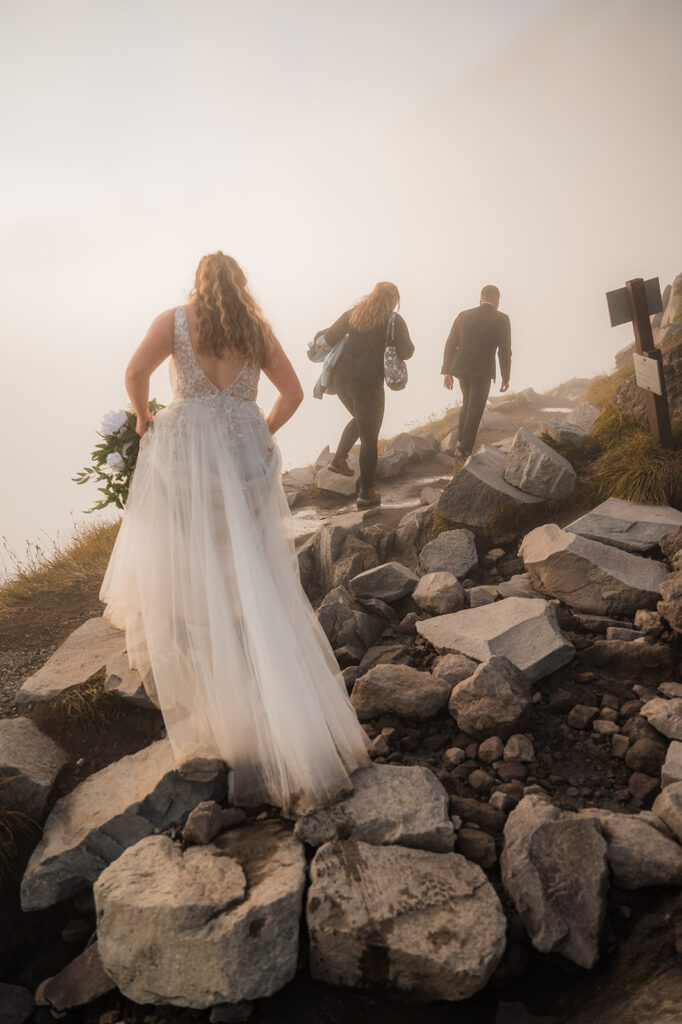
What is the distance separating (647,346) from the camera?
6.60 meters

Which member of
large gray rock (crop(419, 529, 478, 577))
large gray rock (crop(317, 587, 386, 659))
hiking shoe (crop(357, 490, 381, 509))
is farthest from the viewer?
hiking shoe (crop(357, 490, 381, 509))

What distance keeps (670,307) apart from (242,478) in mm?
20000

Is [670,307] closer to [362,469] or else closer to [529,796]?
[362,469]

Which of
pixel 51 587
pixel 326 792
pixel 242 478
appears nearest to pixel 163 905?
pixel 326 792

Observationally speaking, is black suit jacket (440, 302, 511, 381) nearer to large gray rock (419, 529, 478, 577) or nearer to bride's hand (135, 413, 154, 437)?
large gray rock (419, 529, 478, 577)

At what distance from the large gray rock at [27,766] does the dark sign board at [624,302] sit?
678 cm

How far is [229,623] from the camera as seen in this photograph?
12.0 ft

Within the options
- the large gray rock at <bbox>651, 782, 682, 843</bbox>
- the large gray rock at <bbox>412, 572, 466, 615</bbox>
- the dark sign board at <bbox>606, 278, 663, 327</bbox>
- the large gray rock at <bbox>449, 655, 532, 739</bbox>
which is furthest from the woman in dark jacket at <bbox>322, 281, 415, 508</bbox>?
the large gray rock at <bbox>651, 782, 682, 843</bbox>

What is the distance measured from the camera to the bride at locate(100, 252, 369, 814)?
3459mm

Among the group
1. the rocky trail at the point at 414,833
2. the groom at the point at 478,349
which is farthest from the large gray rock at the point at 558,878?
the groom at the point at 478,349

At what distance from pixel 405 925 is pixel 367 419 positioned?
5.94 meters

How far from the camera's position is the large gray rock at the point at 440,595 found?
5234 mm

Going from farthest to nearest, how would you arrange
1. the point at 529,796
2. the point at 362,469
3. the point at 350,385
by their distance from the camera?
the point at 362,469 → the point at 350,385 → the point at 529,796

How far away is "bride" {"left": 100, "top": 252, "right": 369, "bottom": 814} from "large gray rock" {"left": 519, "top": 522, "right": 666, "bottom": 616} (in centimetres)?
231
